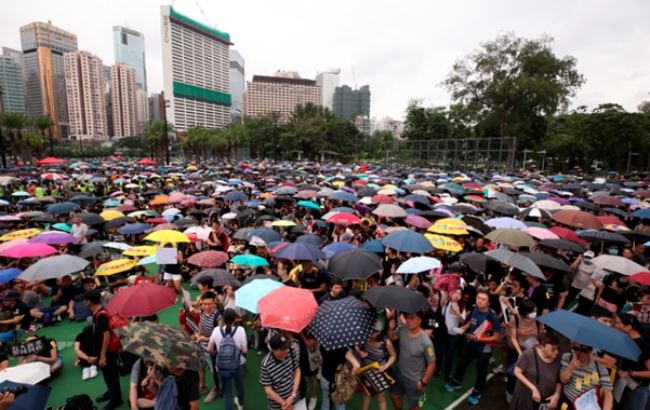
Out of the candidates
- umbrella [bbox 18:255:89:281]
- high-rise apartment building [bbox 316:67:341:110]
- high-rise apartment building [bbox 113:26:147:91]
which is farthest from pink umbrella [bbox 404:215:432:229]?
high-rise apartment building [bbox 113:26:147:91]

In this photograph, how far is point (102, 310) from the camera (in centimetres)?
397

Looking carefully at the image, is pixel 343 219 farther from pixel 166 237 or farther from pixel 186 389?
pixel 186 389

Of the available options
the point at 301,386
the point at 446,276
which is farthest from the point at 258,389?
the point at 446,276

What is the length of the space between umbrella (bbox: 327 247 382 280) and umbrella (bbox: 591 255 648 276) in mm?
3269

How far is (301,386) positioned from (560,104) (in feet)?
147

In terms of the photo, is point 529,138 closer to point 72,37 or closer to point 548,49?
point 548,49

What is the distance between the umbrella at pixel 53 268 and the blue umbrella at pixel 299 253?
10.8 feet

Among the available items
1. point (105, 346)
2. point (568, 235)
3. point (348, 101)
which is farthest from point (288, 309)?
point (348, 101)

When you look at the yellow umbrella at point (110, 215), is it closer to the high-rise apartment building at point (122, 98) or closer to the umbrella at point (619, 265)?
the umbrella at point (619, 265)

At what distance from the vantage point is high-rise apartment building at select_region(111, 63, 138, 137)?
340 ft

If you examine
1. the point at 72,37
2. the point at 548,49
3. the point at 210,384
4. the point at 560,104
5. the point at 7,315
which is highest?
the point at 72,37

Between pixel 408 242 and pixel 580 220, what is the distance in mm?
4286

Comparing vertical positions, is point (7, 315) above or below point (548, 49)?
below

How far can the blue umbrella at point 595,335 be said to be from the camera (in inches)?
110
